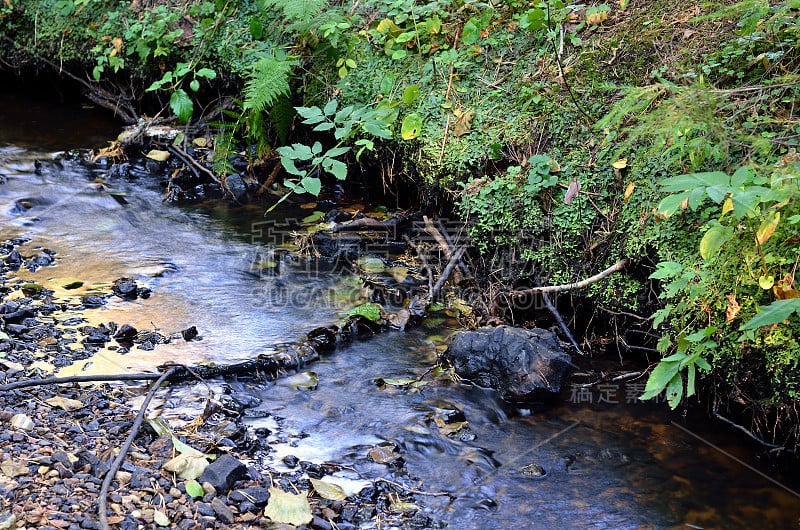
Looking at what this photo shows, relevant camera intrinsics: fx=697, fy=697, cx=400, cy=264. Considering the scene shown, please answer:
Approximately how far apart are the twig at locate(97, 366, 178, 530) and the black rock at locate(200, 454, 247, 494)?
0.37 meters

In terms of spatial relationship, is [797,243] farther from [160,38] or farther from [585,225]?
[160,38]

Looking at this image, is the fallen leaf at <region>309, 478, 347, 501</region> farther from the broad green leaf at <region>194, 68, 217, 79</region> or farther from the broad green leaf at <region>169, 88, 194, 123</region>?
the broad green leaf at <region>194, 68, 217, 79</region>

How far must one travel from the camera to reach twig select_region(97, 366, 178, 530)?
107 inches

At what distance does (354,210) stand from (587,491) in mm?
3740

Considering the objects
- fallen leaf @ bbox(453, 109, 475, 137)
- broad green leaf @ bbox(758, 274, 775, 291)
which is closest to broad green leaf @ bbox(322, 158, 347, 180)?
fallen leaf @ bbox(453, 109, 475, 137)

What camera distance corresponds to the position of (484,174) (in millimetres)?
5246

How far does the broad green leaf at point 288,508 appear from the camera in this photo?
3.05 metres

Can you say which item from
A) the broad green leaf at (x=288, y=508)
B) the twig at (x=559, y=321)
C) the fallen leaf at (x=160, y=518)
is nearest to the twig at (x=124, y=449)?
the fallen leaf at (x=160, y=518)

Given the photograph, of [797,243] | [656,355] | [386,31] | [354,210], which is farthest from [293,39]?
[797,243]

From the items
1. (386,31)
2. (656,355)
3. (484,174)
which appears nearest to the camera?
(656,355)

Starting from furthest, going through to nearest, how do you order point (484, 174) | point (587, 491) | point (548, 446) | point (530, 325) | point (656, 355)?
1. point (484, 174)
2. point (530, 325)
3. point (656, 355)
4. point (548, 446)
5. point (587, 491)

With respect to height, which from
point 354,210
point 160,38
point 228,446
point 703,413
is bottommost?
point 228,446

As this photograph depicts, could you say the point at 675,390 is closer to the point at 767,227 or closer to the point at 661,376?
the point at 661,376

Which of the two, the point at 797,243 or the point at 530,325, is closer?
the point at 797,243
